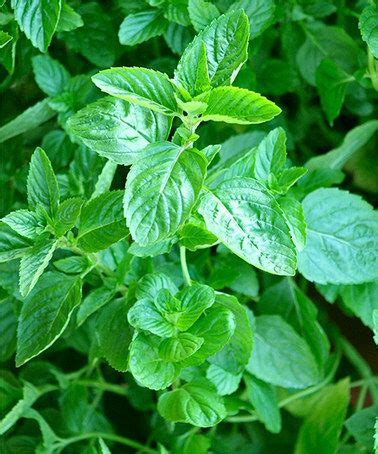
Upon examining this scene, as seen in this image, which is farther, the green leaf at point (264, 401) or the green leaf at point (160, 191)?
the green leaf at point (264, 401)

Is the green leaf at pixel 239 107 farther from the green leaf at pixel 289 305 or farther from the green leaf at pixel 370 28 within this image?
the green leaf at pixel 289 305

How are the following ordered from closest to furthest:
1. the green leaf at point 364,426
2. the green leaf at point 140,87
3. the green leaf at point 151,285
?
the green leaf at point 140,87 < the green leaf at point 151,285 < the green leaf at point 364,426

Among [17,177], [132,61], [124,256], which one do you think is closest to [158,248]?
[124,256]

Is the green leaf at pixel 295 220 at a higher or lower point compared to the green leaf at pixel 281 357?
higher

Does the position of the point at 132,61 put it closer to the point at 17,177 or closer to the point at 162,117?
the point at 17,177

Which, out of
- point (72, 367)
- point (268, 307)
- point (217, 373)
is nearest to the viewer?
point (217, 373)

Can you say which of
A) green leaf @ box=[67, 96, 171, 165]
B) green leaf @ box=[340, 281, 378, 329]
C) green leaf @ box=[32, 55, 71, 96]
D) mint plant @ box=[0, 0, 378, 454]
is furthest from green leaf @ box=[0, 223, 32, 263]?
green leaf @ box=[340, 281, 378, 329]

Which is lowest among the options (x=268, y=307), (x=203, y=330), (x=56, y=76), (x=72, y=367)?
(x=72, y=367)

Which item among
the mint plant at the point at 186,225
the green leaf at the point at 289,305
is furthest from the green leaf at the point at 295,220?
the green leaf at the point at 289,305
